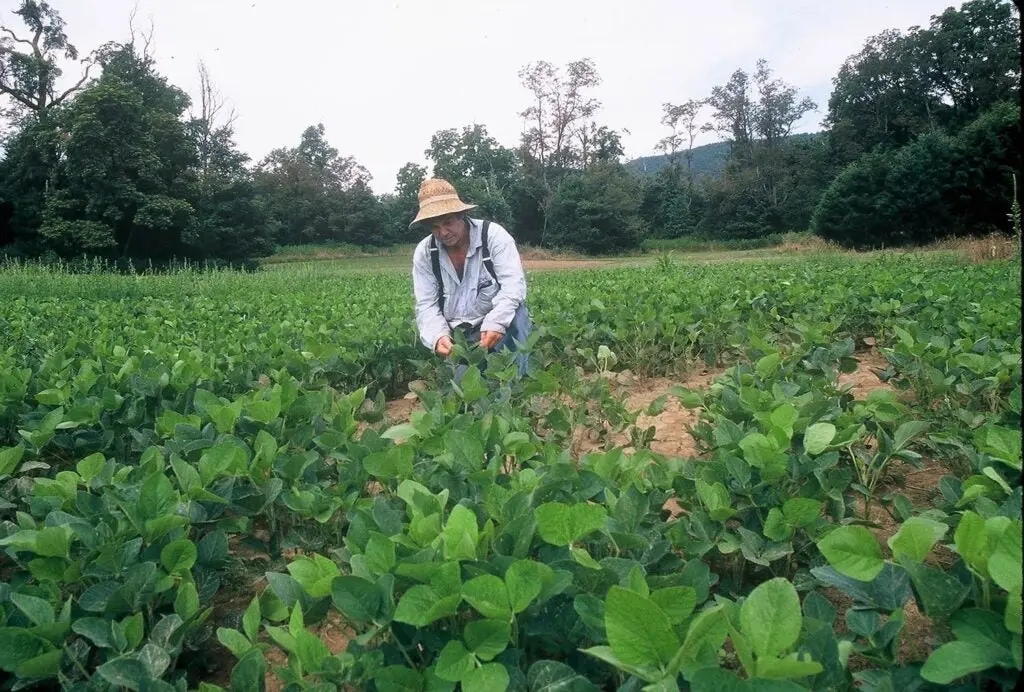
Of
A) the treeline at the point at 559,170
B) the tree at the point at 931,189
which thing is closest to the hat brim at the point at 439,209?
the treeline at the point at 559,170

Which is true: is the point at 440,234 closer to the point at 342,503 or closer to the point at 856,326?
the point at 342,503

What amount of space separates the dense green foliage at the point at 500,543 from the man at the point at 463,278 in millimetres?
1002

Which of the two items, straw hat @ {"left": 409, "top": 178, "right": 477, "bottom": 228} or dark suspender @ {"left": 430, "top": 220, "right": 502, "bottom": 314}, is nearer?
straw hat @ {"left": 409, "top": 178, "right": 477, "bottom": 228}

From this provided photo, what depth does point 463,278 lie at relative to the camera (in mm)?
4883

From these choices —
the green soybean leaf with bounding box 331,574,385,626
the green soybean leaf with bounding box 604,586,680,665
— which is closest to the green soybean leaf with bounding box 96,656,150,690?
the green soybean leaf with bounding box 331,574,385,626

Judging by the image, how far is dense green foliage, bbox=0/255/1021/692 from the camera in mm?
1154

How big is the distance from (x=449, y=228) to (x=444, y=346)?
2.51 ft

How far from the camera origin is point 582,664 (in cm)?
142

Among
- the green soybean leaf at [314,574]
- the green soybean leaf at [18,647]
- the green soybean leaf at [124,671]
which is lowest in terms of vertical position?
the green soybean leaf at [124,671]

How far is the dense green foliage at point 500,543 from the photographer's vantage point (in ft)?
3.79

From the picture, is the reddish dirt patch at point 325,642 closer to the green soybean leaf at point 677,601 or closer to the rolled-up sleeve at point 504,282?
the green soybean leaf at point 677,601

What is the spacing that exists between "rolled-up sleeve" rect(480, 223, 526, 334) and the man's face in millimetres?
227

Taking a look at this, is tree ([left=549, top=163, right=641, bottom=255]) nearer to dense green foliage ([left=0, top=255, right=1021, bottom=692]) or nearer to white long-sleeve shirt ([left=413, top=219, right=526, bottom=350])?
white long-sleeve shirt ([left=413, top=219, right=526, bottom=350])

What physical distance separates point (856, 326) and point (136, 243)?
39192mm
